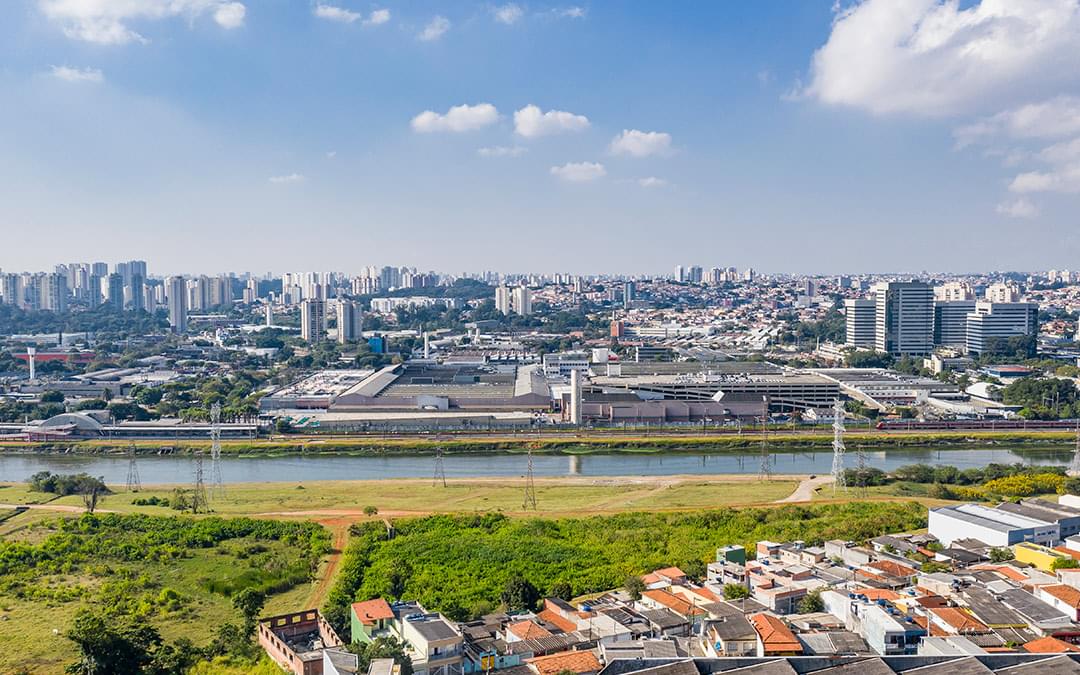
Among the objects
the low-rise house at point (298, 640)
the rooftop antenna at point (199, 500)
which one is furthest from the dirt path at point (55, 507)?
the low-rise house at point (298, 640)

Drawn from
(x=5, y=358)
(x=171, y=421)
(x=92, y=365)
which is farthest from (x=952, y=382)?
(x=5, y=358)

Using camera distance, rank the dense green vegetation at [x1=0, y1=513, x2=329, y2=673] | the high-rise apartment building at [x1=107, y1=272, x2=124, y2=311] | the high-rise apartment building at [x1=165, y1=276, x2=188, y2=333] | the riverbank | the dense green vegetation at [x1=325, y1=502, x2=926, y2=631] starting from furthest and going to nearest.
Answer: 1. the high-rise apartment building at [x1=107, y1=272, x2=124, y2=311]
2. the high-rise apartment building at [x1=165, y1=276, x2=188, y2=333]
3. the riverbank
4. the dense green vegetation at [x1=325, y1=502, x2=926, y2=631]
5. the dense green vegetation at [x1=0, y1=513, x2=329, y2=673]

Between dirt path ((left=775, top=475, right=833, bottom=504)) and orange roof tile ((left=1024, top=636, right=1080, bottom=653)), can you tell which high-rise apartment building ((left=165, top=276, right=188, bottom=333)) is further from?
orange roof tile ((left=1024, top=636, right=1080, bottom=653))

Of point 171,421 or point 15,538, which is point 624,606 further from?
point 171,421

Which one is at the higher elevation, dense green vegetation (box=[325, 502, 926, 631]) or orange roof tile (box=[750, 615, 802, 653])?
orange roof tile (box=[750, 615, 802, 653])

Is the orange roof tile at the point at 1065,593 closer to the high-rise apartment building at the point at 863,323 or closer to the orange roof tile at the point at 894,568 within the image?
the orange roof tile at the point at 894,568

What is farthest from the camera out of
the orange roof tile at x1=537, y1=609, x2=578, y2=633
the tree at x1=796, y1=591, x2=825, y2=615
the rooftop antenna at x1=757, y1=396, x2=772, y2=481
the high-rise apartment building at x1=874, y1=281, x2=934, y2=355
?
the high-rise apartment building at x1=874, y1=281, x2=934, y2=355

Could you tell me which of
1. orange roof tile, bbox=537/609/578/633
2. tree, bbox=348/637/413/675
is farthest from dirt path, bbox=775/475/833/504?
tree, bbox=348/637/413/675

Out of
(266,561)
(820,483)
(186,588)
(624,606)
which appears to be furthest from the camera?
(820,483)

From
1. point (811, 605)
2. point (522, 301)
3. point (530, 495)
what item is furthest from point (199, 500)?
point (522, 301)
